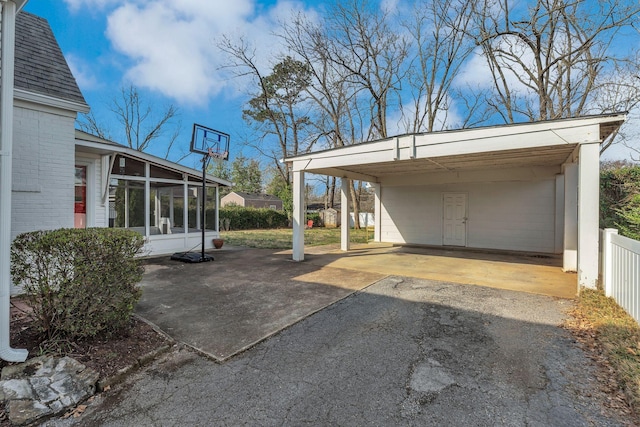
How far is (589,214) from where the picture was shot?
177 inches

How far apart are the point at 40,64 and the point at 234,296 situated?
5559mm

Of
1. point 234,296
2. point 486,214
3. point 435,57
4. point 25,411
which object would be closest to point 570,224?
point 486,214

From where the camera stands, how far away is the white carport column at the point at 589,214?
4.47 m

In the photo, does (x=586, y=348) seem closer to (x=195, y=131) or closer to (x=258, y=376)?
(x=258, y=376)

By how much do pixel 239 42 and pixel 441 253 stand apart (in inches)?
669

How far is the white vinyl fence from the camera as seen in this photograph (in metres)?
3.37

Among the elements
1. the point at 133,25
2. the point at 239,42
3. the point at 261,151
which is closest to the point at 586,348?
the point at 133,25

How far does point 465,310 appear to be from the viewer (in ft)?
13.5

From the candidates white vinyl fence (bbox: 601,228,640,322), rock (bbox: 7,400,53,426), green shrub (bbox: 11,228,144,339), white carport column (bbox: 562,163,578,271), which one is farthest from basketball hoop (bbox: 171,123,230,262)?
white carport column (bbox: 562,163,578,271)

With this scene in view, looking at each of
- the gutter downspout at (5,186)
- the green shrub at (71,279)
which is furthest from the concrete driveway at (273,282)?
the gutter downspout at (5,186)

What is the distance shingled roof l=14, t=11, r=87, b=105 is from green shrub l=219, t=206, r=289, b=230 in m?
14.1

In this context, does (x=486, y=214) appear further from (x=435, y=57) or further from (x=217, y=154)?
(x=435, y=57)

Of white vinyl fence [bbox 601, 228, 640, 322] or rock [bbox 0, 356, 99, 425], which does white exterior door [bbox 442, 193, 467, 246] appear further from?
rock [bbox 0, 356, 99, 425]

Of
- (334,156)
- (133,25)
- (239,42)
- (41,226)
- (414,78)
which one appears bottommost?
(41,226)
